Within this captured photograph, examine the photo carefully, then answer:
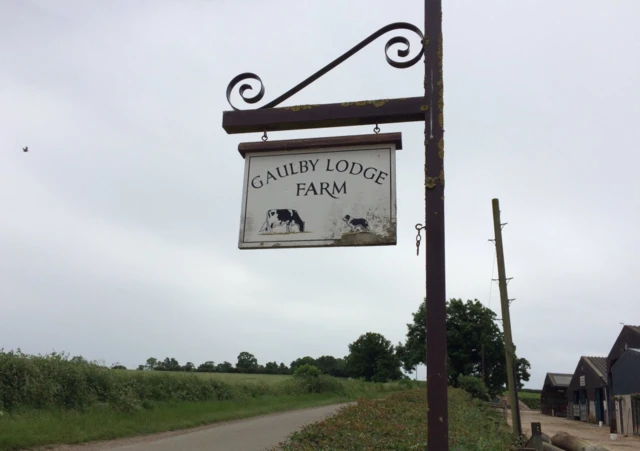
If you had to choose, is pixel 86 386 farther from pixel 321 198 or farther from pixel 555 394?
pixel 555 394

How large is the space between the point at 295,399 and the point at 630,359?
20284mm

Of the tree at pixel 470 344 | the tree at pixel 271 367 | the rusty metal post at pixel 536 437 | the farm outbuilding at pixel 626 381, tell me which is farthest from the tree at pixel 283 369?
the rusty metal post at pixel 536 437

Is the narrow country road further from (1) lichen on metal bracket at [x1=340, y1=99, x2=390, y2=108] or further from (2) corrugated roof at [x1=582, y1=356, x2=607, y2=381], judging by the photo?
(2) corrugated roof at [x1=582, y1=356, x2=607, y2=381]

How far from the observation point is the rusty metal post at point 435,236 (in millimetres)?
2639

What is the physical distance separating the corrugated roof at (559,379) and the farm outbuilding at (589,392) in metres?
7.89

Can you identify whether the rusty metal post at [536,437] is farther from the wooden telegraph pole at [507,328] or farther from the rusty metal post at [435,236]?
the rusty metal post at [435,236]

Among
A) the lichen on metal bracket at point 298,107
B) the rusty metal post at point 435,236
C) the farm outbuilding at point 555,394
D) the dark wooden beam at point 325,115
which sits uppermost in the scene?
the lichen on metal bracket at point 298,107

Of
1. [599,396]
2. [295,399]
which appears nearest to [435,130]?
[295,399]

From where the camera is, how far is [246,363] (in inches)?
2817

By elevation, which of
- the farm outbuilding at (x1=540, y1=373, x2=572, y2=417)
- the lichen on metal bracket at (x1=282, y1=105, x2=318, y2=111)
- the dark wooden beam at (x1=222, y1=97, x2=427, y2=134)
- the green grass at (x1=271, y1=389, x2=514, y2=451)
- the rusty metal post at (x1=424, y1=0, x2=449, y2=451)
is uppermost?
the lichen on metal bracket at (x1=282, y1=105, x2=318, y2=111)

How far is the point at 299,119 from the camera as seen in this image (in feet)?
10.9

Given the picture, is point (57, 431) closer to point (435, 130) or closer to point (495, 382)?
point (435, 130)

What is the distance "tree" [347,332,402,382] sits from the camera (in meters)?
78.9

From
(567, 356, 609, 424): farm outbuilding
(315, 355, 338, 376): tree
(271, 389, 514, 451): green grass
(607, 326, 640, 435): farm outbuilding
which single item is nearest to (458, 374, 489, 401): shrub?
(607, 326, 640, 435): farm outbuilding
